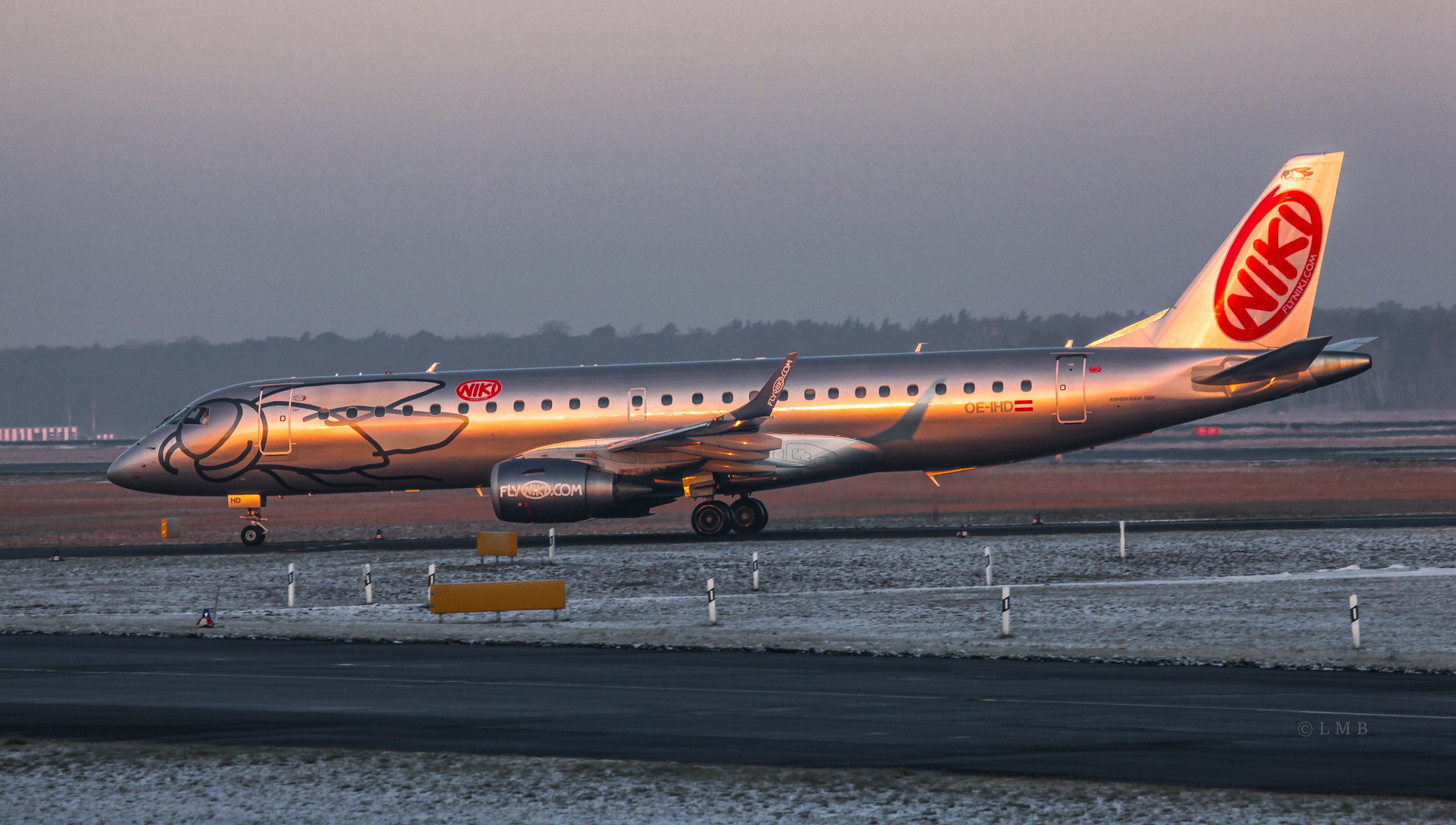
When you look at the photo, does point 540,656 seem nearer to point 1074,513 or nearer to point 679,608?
point 679,608

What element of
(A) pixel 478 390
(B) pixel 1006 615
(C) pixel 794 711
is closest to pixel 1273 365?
(B) pixel 1006 615

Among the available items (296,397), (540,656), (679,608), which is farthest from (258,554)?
(540,656)

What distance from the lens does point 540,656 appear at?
60.9 ft

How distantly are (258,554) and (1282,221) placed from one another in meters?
26.5

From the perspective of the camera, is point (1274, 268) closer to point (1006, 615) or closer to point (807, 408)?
point (807, 408)

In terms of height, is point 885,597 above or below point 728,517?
below

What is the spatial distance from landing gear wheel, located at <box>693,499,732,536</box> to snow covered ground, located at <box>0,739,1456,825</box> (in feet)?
78.1

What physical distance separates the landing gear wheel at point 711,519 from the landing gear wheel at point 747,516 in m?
0.47

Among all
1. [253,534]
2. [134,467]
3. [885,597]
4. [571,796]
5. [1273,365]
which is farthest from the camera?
[253,534]

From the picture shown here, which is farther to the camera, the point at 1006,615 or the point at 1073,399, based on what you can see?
the point at 1073,399

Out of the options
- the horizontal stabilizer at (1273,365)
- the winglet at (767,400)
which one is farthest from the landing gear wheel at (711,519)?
the horizontal stabilizer at (1273,365)

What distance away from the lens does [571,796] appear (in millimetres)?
10352

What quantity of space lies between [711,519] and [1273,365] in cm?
1405

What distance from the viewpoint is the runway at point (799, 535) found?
33.8 metres
